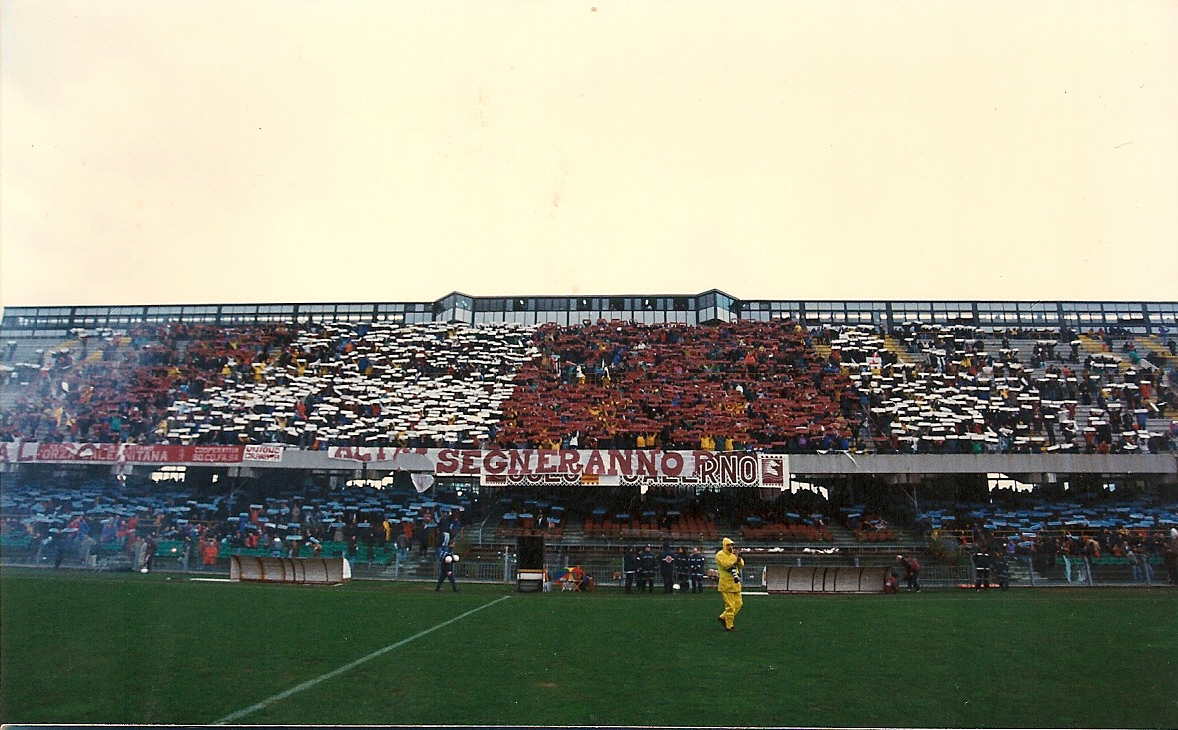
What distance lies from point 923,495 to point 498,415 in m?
16.3

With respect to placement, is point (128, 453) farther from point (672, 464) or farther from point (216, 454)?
point (672, 464)

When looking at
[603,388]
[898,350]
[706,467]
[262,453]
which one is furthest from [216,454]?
[898,350]

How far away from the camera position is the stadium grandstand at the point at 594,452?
2778cm

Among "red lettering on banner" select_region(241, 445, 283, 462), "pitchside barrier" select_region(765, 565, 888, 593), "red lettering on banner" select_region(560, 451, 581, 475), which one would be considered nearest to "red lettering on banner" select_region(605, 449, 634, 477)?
"red lettering on banner" select_region(560, 451, 581, 475)

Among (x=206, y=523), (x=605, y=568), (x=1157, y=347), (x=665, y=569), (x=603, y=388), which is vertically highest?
(x=1157, y=347)

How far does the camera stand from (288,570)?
22734 millimetres

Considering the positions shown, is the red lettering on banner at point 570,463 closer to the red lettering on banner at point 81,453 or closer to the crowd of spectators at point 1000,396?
the crowd of spectators at point 1000,396

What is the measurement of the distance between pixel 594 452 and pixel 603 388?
620cm

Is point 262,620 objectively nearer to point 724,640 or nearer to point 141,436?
point 724,640

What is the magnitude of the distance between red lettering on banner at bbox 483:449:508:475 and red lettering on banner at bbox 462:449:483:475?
1.02 ft

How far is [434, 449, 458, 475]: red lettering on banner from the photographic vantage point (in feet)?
94.1

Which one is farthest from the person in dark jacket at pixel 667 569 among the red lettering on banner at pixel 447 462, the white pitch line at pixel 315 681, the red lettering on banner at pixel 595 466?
the white pitch line at pixel 315 681

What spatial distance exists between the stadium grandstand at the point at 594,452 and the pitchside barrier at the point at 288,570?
295 cm

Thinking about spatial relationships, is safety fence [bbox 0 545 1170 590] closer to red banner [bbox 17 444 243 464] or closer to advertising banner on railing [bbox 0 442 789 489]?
advertising banner on railing [bbox 0 442 789 489]
